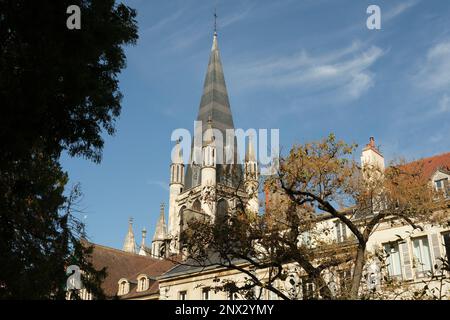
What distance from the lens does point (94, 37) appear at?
11.4 m

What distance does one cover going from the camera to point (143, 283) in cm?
3659

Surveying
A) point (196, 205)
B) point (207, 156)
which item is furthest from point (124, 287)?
point (207, 156)

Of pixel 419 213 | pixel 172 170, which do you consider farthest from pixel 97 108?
pixel 172 170

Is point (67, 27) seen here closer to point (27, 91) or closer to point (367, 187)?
point (27, 91)

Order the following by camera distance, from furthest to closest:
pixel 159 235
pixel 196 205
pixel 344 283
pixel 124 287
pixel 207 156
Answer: pixel 159 235
pixel 207 156
pixel 196 205
pixel 124 287
pixel 344 283

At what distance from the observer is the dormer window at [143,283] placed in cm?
3622

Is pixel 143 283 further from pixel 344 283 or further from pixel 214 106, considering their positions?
pixel 214 106

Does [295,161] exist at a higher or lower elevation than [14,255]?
higher

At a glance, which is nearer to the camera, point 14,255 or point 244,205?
point 14,255

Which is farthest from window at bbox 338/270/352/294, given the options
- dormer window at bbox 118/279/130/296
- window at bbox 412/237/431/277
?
dormer window at bbox 118/279/130/296

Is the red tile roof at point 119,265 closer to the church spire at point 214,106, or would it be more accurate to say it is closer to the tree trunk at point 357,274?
the church spire at point 214,106

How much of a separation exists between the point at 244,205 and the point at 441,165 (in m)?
14.3

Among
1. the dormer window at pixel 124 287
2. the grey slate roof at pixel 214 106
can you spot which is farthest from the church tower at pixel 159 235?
the dormer window at pixel 124 287
